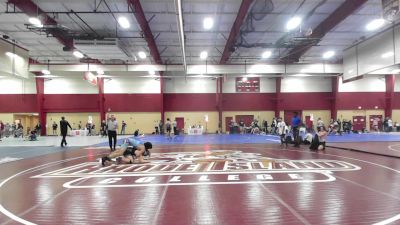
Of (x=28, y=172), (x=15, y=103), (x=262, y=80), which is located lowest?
(x=28, y=172)

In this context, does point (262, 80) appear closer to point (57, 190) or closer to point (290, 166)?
point (290, 166)

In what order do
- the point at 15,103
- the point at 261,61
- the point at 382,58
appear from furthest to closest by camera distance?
the point at 15,103 < the point at 261,61 < the point at 382,58

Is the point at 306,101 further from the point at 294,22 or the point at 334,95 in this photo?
the point at 294,22

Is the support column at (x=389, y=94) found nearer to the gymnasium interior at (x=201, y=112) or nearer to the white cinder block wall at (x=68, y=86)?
the gymnasium interior at (x=201, y=112)

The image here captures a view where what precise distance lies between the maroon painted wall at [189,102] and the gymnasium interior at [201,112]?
0.53 ft

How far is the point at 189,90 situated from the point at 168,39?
529 inches

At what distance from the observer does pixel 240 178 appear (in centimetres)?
713

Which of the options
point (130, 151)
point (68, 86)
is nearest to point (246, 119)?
point (68, 86)

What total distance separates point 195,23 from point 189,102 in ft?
58.6

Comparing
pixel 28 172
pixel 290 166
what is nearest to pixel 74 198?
pixel 28 172

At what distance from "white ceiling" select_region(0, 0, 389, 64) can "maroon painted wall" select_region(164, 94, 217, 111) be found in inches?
348

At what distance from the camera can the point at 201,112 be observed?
126 ft

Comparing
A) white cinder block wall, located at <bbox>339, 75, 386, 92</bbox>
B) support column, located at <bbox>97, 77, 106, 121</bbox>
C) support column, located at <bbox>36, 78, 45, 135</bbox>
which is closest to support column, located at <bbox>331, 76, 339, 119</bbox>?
white cinder block wall, located at <bbox>339, 75, 386, 92</bbox>

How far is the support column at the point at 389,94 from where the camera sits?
35.7m
